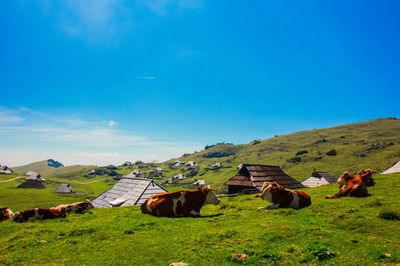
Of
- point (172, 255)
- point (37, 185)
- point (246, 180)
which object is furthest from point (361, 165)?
point (37, 185)

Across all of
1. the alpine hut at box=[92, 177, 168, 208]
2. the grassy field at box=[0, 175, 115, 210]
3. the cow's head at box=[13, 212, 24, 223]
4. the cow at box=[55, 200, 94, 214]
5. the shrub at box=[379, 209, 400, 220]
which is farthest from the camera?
the grassy field at box=[0, 175, 115, 210]

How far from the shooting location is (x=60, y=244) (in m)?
8.82

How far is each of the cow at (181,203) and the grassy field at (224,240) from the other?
1.33 metres

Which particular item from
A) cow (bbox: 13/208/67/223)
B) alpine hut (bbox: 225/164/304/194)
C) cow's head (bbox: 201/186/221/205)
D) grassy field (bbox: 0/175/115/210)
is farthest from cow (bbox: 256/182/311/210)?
Result: grassy field (bbox: 0/175/115/210)

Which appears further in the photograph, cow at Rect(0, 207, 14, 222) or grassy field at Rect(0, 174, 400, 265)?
cow at Rect(0, 207, 14, 222)

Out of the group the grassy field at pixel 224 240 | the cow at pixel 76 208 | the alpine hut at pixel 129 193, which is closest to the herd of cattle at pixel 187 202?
the grassy field at pixel 224 240

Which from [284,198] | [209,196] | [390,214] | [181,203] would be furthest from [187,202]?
[390,214]

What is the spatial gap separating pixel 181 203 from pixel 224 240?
5462 mm

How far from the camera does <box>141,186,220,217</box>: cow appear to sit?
13.3 meters

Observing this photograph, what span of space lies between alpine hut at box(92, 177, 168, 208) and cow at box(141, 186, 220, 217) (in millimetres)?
8581

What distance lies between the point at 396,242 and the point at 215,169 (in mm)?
176448

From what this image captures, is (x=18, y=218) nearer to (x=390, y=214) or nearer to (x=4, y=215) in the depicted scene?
(x=4, y=215)

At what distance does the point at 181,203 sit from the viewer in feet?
44.0

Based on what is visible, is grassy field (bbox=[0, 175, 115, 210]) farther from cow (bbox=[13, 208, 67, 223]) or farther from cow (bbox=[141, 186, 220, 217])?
cow (bbox=[141, 186, 220, 217])
